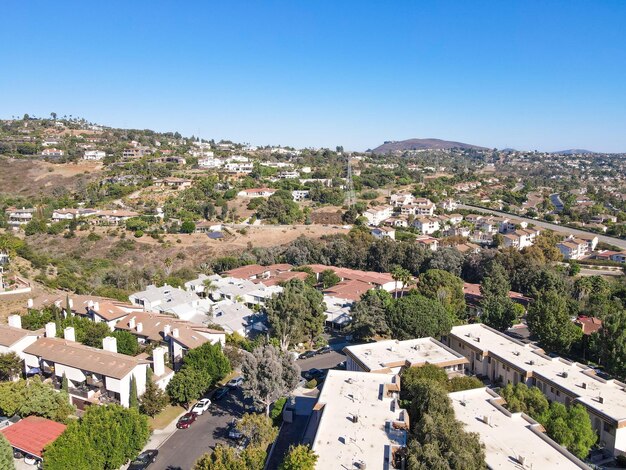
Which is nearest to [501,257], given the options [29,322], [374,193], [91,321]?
[91,321]

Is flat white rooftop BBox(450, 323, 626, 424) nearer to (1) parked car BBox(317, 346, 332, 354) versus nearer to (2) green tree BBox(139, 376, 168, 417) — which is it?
(1) parked car BBox(317, 346, 332, 354)

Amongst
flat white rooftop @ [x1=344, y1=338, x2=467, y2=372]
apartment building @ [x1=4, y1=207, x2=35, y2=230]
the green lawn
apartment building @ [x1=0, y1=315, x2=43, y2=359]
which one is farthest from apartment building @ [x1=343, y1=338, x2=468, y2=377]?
apartment building @ [x1=4, y1=207, x2=35, y2=230]

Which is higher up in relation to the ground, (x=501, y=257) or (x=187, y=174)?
(x=187, y=174)

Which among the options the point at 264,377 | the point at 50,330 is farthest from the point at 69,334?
the point at 264,377

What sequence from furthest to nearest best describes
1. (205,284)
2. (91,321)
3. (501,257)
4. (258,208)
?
(258,208), (501,257), (205,284), (91,321)

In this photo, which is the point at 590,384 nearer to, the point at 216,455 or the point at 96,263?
the point at 216,455

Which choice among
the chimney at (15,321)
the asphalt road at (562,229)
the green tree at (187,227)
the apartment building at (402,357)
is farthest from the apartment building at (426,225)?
the chimney at (15,321)

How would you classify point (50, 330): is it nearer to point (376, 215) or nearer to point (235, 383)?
point (235, 383)
